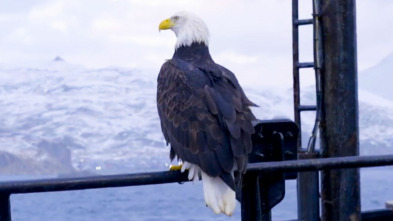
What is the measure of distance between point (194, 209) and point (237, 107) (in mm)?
68871

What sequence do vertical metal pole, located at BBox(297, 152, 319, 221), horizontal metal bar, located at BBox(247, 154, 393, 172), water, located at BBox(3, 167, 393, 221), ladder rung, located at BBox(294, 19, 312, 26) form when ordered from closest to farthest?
horizontal metal bar, located at BBox(247, 154, 393, 172)
vertical metal pole, located at BBox(297, 152, 319, 221)
ladder rung, located at BBox(294, 19, 312, 26)
water, located at BBox(3, 167, 393, 221)

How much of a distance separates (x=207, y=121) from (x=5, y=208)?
4.17 feet

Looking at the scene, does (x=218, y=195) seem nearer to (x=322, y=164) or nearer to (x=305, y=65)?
(x=322, y=164)

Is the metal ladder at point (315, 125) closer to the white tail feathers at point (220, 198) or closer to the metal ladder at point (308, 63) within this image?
the metal ladder at point (308, 63)

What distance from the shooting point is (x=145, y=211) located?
7000cm

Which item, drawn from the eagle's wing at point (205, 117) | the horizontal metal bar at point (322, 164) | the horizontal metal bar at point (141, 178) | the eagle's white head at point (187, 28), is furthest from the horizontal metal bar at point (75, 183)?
the eagle's white head at point (187, 28)

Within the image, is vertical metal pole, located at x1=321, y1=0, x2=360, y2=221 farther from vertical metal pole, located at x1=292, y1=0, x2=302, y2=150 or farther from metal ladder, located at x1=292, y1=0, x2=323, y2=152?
vertical metal pole, located at x1=292, y1=0, x2=302, y2=150

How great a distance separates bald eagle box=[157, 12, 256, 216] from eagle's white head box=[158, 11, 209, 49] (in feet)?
0.65

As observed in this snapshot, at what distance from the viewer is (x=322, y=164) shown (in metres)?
3.06

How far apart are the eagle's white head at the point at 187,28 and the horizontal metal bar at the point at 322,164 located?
2.05m

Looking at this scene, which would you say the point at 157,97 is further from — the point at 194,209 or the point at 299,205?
the point at 194,209

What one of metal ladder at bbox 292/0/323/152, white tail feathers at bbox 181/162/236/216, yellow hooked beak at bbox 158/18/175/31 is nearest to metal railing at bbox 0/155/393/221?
white tail feathers at bbox 181/162/236/216

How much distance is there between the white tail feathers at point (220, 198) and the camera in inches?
129

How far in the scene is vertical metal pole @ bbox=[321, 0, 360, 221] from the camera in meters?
4.95
